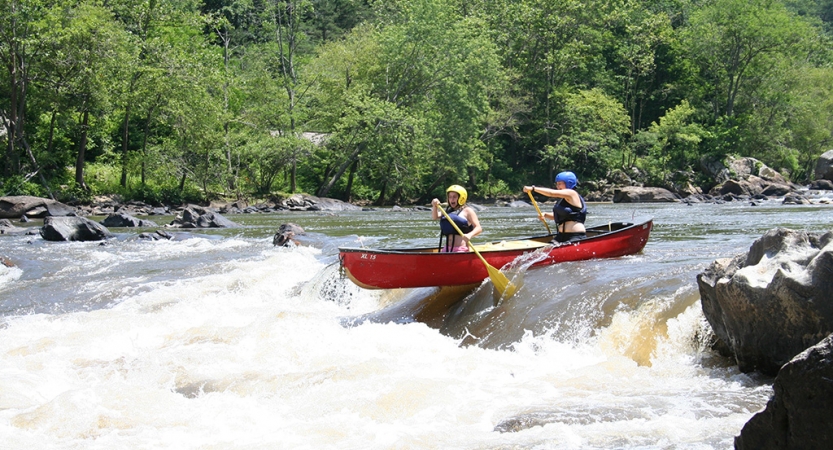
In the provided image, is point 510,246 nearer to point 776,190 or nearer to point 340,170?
point 340,170

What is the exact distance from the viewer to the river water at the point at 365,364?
4.99 m

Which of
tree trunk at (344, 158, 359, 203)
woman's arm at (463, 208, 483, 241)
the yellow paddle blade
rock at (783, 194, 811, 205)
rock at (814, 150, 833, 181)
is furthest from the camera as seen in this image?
rock at (814, 150, 833, 181)

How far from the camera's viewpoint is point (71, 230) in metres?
18.1

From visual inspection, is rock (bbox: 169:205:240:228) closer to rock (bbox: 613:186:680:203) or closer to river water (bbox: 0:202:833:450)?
river water (bbox: 0:202:833:450)

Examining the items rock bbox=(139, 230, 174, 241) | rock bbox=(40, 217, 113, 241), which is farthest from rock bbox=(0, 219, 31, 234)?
rock bbox=(139, 230, 174, 241)

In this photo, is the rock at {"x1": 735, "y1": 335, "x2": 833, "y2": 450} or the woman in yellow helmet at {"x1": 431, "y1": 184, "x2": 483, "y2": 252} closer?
the rock at {"x1": 735, "y1": 335, "x2": 833, "y2": 450}

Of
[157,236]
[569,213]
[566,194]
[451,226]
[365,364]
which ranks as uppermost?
[566,194]

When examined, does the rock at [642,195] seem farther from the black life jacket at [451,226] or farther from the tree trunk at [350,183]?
the black life jacket at [451,226]

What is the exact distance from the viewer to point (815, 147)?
161ft

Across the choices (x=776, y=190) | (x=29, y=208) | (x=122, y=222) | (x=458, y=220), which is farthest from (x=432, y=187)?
(x=458, y=220)

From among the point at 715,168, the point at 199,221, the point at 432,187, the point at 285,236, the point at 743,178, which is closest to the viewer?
the point at 285,236

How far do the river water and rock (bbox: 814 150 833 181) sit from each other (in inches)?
1384

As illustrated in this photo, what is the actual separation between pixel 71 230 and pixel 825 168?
3981 centimetres

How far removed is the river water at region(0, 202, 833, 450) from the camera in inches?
197
